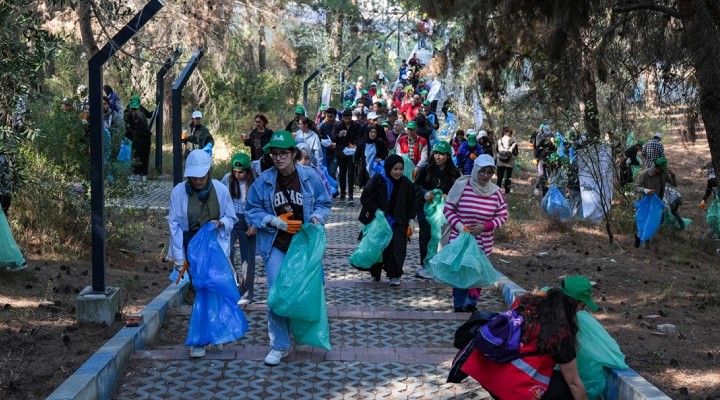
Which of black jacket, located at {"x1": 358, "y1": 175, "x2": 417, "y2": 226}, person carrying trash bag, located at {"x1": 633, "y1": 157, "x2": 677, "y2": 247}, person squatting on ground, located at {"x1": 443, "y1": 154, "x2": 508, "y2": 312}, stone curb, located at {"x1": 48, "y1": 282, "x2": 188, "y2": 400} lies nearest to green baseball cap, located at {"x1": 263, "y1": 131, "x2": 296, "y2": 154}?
stone curb, located at {"x1": 48, "y1": 282, "x2": 188, "y2": 400}

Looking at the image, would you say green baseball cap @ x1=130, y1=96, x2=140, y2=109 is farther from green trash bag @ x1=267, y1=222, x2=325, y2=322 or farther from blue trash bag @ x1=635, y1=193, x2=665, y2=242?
green trash bag @ x1=267, y1=222, x2=325, y2=322

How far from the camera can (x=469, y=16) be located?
1056cm

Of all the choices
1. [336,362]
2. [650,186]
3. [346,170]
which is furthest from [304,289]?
[346,170]

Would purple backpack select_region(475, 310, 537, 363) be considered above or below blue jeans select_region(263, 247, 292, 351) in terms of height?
above

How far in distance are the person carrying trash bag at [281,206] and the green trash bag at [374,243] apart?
3073 millimetres

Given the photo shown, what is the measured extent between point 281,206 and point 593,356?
101 inches

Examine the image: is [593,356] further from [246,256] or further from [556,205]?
[556,205]

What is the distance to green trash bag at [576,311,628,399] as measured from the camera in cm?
582

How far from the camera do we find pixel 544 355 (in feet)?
17.1

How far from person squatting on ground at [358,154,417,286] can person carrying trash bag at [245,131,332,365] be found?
3241 millimetres

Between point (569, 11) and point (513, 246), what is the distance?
4.61m

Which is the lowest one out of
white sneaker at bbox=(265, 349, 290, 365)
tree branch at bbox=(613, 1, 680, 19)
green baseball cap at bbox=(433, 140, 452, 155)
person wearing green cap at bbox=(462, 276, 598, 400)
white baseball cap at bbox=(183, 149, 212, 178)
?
white sneaker at bbox=(265, 349, 290, 365)

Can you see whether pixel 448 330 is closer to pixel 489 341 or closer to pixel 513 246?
pixel 489 341

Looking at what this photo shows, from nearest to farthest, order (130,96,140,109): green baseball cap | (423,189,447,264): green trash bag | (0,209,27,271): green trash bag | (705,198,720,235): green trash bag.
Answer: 1. (0,209,27,271): green trash bag
2. (423,189,447,264): green trash bag
3. (705,198,720,235): green trash bag
4. (130,96,140,109): green baseball cap
